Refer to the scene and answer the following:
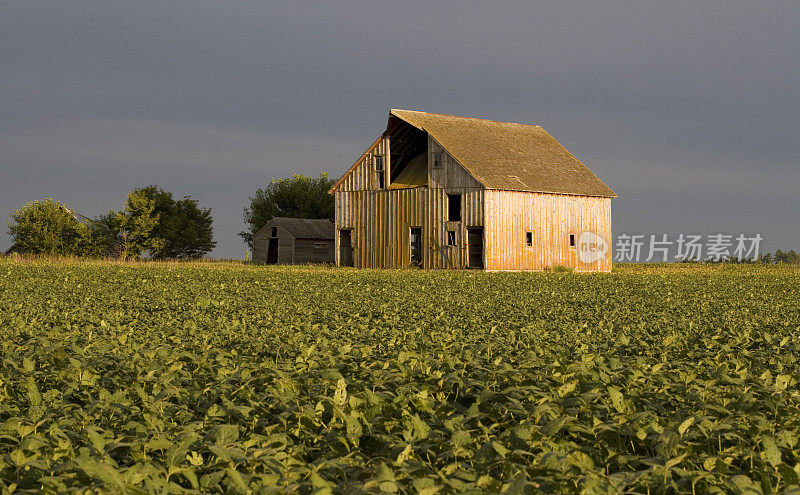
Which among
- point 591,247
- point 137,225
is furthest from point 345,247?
point 137,225

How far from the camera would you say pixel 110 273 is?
32.3 metres

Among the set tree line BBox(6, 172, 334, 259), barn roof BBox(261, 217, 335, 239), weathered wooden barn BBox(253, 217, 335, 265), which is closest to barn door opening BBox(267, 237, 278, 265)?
weathered wooden barn BBox(253, 217, 335, 265)

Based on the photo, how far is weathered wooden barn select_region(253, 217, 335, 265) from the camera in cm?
5919

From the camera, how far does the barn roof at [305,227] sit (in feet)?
195

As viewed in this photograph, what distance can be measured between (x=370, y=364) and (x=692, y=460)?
3.85 m

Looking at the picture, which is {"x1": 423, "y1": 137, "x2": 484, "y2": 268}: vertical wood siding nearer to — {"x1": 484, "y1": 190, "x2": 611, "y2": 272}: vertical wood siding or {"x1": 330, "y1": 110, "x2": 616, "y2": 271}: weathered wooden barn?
{"x1": 330, "y1": 110, "x2": 616, "y2": 271}: weathered wooden barn

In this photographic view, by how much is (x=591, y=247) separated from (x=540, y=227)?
14.4 feet

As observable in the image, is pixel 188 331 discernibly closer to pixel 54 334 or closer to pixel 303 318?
pixel 54 334

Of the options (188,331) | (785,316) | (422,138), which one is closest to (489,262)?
(422,138)

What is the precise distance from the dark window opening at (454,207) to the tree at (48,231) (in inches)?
1627

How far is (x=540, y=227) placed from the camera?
42219 mm

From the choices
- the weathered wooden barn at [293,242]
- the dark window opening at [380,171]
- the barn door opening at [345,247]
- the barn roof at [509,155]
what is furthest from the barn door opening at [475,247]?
the weathered wooden barn at [293,242]

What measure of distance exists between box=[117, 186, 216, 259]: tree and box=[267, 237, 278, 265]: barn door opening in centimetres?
1478

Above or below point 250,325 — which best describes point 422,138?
above
